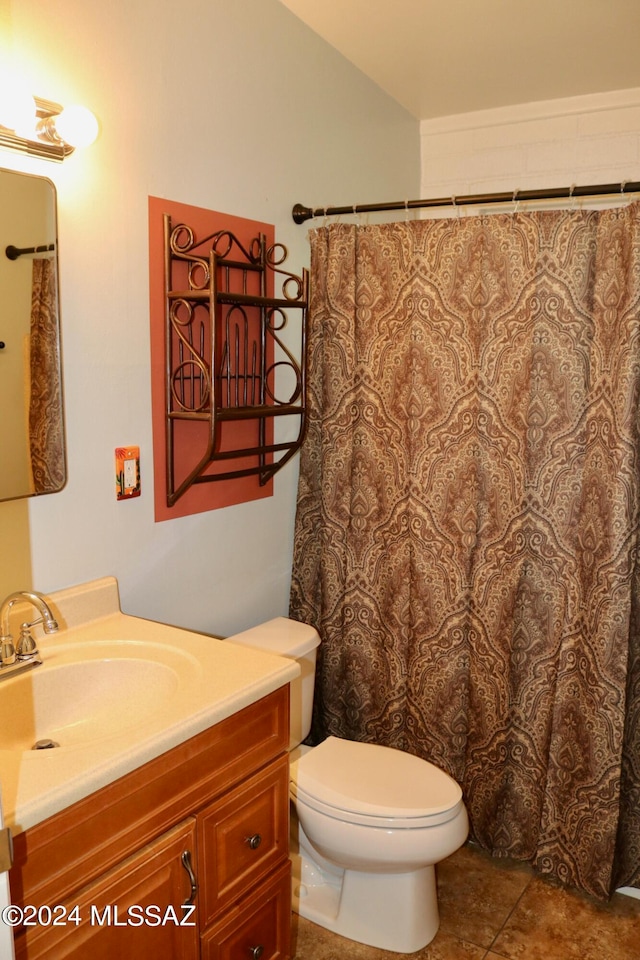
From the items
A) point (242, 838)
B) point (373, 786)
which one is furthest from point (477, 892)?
point (242, 838)

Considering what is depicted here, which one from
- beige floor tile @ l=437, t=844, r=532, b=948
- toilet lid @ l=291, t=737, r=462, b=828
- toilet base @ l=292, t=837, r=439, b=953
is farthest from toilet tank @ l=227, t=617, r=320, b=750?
beige floor tile @ l=437, t=844, r=532, b=948

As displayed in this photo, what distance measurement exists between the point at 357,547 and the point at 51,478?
1.11 meters

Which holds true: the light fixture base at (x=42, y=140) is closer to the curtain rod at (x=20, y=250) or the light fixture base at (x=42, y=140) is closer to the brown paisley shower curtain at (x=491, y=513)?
the curtain rod at (x=20, y=250)

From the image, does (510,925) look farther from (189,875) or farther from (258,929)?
(189,875)

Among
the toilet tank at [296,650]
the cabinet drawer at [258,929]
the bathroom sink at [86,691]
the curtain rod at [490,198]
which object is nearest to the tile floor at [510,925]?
the cabinet drawer at [258,929]

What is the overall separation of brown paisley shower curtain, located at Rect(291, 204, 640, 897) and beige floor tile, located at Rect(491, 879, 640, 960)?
0.22 feet

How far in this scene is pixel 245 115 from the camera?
2.11m

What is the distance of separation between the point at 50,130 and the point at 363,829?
170 centimetres

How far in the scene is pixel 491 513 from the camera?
7.37 feet

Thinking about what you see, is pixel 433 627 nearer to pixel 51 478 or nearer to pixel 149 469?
pixel 149 469

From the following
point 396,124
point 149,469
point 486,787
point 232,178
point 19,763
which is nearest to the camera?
point 19,763

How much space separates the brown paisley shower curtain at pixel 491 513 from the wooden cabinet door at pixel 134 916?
3.87 feet

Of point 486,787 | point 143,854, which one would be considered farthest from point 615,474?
point 143,854

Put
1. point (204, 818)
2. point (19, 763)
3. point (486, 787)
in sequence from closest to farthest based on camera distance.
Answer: point (19, 763) → point (204, 818) → point (486, 787)
